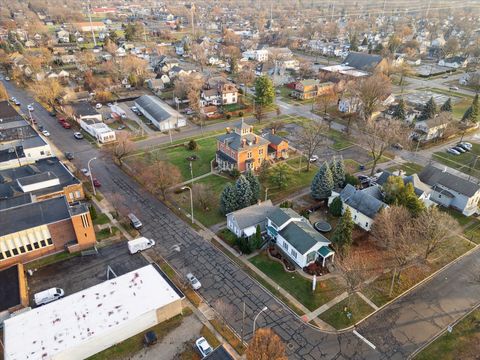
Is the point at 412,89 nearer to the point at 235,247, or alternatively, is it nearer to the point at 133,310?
the point at 235,247

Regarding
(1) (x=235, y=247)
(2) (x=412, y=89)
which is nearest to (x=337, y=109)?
(2) (x=412, y=89)

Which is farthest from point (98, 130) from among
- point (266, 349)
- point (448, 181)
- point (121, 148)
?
point (448, 181)

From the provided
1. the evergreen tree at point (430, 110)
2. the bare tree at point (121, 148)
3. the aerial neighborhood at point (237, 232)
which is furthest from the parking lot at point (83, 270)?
the evergreen tree at point (430, 110)

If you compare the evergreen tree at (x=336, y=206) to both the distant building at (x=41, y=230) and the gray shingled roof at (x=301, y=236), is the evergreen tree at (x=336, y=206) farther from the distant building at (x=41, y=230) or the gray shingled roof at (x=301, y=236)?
the distant building at (x=41, y=230)

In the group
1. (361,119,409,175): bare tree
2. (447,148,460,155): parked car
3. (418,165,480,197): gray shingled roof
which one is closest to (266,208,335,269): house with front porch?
(361,119,409,175): bare tree

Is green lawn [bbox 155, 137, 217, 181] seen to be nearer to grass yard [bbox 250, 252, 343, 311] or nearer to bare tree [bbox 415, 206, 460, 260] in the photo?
grass yard [bbox 250, 252, 343, 311]
